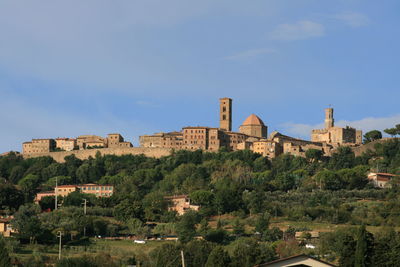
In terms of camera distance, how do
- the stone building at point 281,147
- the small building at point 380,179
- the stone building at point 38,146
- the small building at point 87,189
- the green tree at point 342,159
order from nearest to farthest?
the small building at point 380,179, the small building at point 87,189, the green tree at point 342,159, the stone building at point 281,147, the stone building at point 38,146

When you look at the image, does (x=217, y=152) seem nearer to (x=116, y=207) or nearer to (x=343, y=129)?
(x=343, y=129)

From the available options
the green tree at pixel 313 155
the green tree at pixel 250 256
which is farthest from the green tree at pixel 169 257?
the green tree at pixel 313 155

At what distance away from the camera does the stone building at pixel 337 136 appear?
299 ft

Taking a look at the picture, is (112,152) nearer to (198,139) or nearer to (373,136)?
(198,139)

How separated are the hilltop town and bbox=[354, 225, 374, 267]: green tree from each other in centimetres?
5351

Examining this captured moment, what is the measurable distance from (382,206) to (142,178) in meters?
27.2

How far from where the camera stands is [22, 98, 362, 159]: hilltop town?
281ft

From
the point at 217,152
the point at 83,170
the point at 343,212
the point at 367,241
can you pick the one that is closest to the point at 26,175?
the point at 83,170

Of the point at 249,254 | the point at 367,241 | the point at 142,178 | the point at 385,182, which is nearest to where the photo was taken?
the point at 367,241

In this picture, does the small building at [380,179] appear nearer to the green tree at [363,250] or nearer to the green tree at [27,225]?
the green tree at [27,225]

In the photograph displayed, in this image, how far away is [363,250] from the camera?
1081 inches

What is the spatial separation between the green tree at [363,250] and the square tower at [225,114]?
69164 mm

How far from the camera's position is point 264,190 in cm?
6831

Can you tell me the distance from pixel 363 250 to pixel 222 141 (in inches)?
2380
